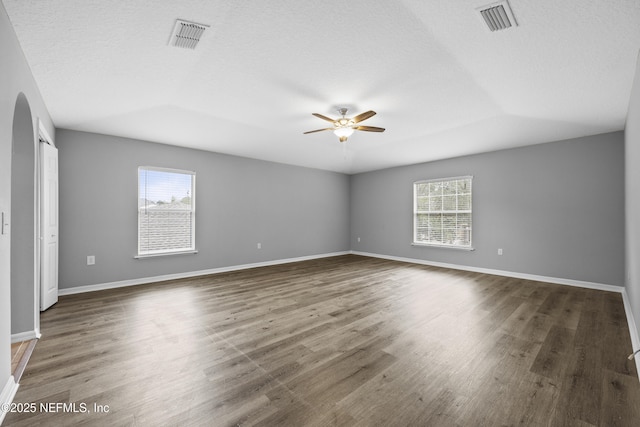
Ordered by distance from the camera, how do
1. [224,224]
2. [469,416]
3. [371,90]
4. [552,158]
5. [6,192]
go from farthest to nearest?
[224,224], [552,158], [371,90], [6,192], [469,416]

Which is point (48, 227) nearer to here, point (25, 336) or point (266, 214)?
point (25, 336)

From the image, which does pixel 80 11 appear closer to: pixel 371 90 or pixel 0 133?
pixel 0 133

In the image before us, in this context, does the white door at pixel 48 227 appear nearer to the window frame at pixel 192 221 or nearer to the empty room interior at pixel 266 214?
the empty room interior at pixel 266 214

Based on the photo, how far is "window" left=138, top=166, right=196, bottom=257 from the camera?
4.67 m

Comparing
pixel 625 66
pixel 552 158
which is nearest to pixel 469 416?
pixel 625 66

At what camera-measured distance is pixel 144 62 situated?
8.27 ft

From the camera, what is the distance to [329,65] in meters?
2.64

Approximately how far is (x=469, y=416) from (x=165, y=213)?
507 cm

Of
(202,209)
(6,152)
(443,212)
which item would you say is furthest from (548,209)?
(6,152)

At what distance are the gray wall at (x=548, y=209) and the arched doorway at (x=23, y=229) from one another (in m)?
6.48

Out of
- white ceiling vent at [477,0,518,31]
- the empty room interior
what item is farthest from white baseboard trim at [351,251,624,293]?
white ceiling vent at [477,0,518,31]

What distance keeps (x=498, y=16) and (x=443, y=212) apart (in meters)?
4.69

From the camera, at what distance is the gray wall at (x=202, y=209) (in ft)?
13.4

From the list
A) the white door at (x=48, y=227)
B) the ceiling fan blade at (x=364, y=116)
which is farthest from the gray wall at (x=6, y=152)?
the ceiling fan blade at (x=364, y=116)
